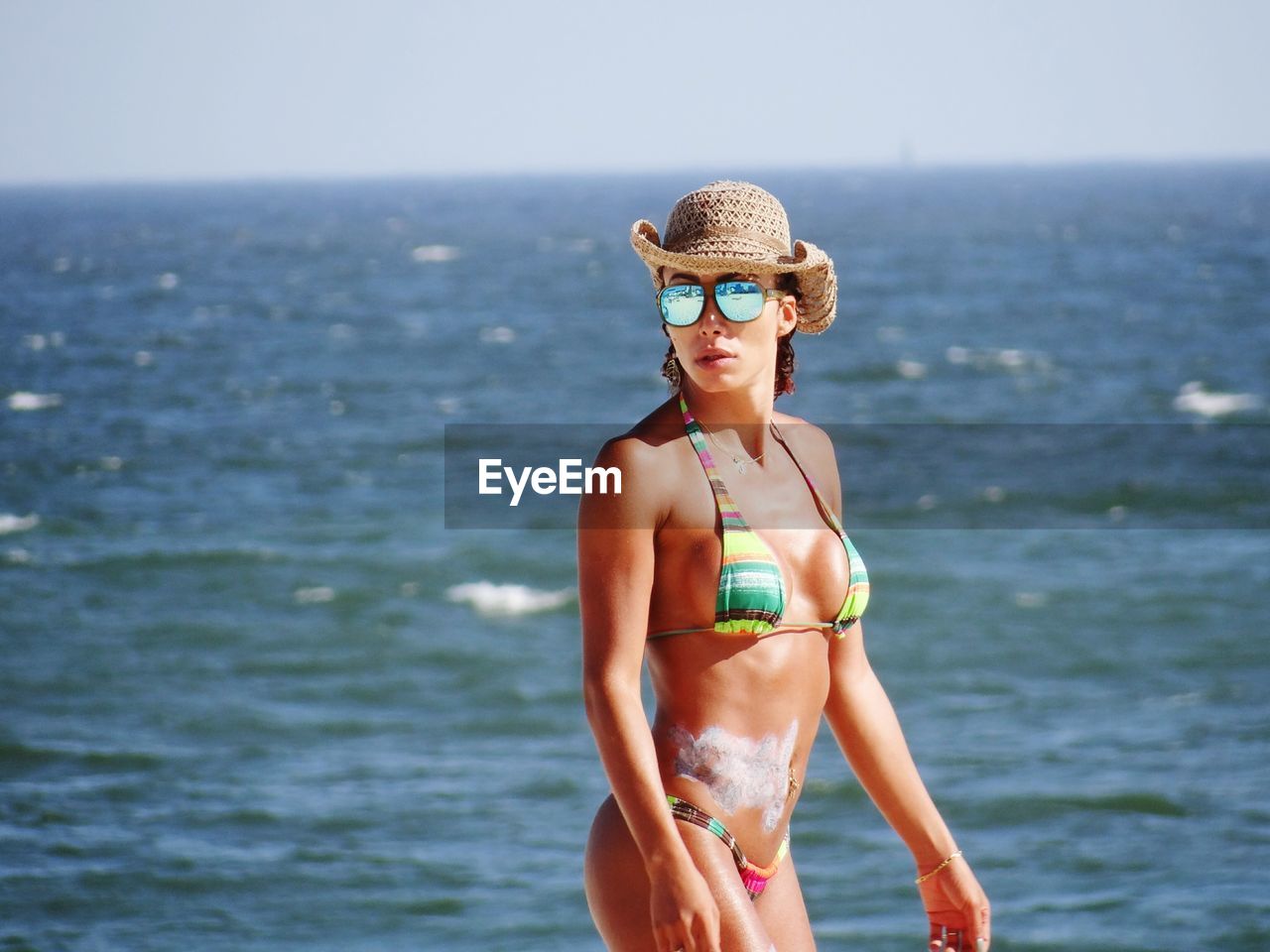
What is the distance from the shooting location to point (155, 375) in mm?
73938

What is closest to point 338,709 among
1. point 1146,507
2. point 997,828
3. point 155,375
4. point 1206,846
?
point 997,828

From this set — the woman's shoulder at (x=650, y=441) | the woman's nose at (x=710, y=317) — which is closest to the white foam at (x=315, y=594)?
the woman's shoulder at (x=650, y=441)

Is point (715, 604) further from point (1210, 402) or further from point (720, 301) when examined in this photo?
point (1210, 402)

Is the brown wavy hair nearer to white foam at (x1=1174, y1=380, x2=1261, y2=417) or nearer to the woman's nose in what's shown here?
the woman's nose

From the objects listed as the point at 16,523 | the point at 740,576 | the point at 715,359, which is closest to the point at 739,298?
the point at 715,359

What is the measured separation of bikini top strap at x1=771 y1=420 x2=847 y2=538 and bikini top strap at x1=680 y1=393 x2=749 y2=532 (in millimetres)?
285

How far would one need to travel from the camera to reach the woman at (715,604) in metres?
3.96

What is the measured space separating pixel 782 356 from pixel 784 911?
52.2 inches

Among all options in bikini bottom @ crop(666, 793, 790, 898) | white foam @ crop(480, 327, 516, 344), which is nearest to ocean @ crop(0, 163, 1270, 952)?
white foam @ crop(480, 327, 516, 344)

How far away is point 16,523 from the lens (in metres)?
48.5

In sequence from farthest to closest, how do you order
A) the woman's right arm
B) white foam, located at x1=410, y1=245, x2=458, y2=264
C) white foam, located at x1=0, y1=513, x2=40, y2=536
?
white foam, located at x1=410, y1=245, x2=458, y2=264 < white foam, located at x1=0, y1=513, x2=40, y2=536 < the woman's right arm

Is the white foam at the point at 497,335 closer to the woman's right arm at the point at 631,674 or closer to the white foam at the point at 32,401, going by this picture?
the white foam at the point at 32,401

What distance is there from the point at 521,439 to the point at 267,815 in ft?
73.3

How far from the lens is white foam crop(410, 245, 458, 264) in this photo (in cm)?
13638
